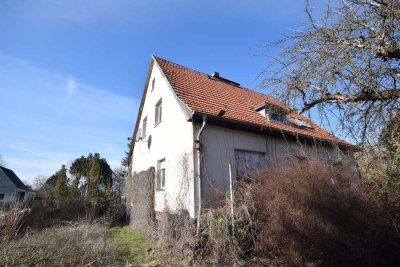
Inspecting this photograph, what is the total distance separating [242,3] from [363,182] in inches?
187

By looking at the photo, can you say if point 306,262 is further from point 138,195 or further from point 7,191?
point 7,191

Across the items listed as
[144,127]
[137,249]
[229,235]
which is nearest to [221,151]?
[229,235]

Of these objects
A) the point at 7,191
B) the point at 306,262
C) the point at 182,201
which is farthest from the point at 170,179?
the point at 7,191

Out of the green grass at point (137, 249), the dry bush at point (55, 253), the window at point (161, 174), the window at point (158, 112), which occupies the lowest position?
the green grass at point (137, 249)

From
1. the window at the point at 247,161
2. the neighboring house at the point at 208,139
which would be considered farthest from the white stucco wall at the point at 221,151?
the window at the point at 247,161

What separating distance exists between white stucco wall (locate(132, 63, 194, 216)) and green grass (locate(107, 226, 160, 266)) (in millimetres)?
1271

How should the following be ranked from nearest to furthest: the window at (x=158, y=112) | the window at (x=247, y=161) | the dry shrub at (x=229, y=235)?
1. the dry shrub at (x=229, y=235)
2. the window at (x=247, y=161)
3. the window at (x=158, y=112)

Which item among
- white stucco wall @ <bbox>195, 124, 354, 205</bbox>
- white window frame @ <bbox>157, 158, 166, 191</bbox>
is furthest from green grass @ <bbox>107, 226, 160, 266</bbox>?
white stucco wall @ <bbox>195, 124, 354, 205</bbox>

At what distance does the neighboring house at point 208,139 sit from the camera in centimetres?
787

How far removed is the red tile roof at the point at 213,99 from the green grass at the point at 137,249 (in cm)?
432

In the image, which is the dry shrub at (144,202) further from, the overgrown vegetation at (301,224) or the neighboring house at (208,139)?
the overgrown vegetation at (301,224)

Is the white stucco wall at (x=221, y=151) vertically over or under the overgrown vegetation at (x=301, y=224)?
over

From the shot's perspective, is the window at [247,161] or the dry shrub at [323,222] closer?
the dry shrub at [323,222]

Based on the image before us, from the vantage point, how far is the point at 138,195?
11711 millimetres
